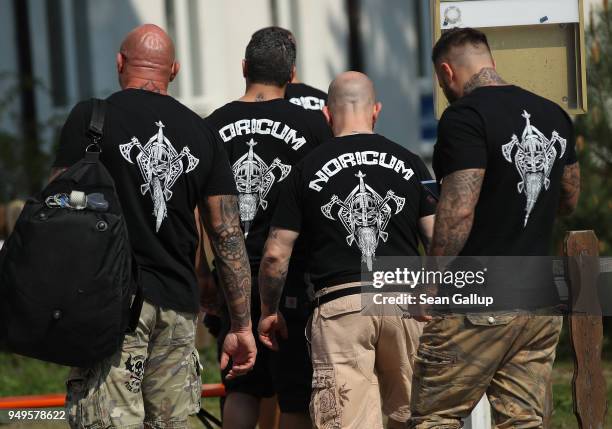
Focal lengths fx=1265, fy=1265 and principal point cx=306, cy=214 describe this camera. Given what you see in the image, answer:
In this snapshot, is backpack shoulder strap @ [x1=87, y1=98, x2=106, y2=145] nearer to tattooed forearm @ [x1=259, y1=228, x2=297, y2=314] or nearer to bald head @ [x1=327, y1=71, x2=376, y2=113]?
tattooed forearm @ [x1=259, y1=228, x2=297, y2=314]

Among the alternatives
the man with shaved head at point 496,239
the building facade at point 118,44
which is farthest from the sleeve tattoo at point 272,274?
the building facade at point 118,44

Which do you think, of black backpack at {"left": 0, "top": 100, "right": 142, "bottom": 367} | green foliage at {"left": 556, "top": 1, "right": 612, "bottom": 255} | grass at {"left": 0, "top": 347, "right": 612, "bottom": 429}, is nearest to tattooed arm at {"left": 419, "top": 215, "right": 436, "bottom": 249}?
black backpack at {"left": 0, "top": 100, "right": 142, "bottom": 367}

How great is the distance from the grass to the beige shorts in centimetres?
235

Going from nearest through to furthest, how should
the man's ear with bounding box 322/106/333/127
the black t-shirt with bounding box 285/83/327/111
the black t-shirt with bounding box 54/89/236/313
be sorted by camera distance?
the black t-shirt with bounding box 54/89/236/313 → the man's ear with bounding box 322/106/333/127 → the black t-shirt with bounding box 285/83/327/111

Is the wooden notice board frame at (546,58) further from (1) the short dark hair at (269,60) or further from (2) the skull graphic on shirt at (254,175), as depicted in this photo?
(2) the skull graphic on shirt at (254,175)

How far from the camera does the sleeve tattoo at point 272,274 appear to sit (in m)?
5.27

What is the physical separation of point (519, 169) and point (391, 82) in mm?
11640

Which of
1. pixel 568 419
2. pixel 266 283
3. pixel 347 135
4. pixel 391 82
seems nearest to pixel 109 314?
pixel 266 283

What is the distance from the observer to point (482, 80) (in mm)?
4898

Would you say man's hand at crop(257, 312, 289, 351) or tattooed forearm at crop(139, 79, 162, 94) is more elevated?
tattooed forearm at crop(139, 79, 162, 94)

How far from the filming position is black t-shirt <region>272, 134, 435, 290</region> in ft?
16.9

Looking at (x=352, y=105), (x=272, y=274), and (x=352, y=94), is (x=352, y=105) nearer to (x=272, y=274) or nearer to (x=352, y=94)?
(x=352, y=94)

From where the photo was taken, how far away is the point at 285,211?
207 inches

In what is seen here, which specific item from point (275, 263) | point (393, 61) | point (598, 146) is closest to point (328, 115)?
point (275, 263)
